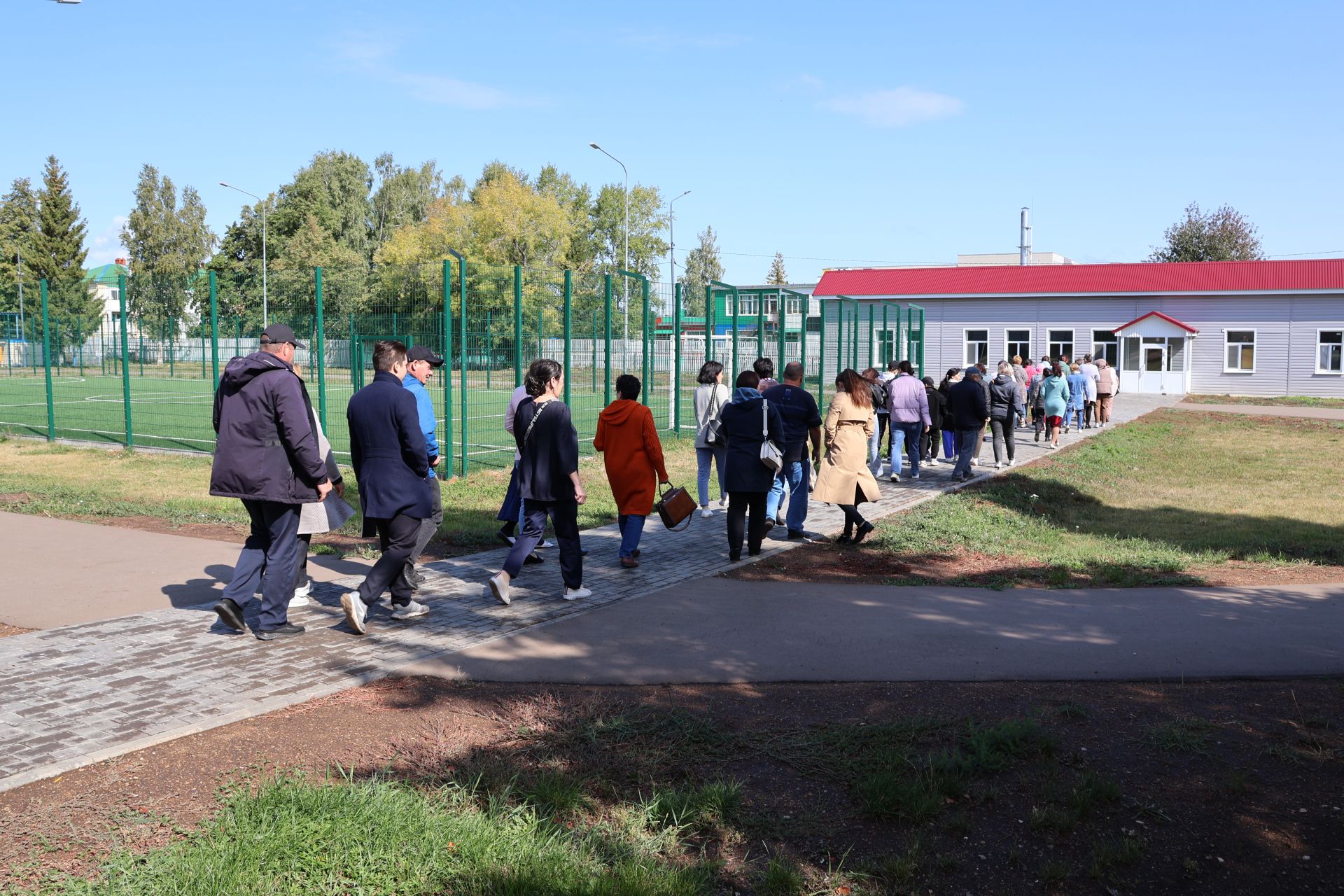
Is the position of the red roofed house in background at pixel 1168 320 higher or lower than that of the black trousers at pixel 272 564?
higher

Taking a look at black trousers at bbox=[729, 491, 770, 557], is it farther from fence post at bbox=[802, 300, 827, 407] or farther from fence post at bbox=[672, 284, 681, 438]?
fence post at bbox=[802, 300, 827, 407]

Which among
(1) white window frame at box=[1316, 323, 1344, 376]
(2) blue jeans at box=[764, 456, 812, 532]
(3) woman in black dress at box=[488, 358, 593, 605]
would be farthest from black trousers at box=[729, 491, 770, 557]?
(1) white window frame at box=[1316, 323, 1344, 376]

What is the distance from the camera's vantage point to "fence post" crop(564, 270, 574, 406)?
49.5 ft

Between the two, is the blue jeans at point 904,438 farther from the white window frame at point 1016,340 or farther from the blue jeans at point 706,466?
the white window frame at point 1016,340

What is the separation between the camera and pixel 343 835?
386 cm

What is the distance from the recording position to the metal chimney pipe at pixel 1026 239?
64.2 meters

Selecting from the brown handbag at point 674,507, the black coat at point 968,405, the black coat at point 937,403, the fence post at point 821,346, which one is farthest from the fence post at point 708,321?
the brown handbag at point 674,507

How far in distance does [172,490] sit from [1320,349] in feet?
141

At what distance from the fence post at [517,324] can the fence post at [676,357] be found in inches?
165

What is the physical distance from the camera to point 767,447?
9.05 meters

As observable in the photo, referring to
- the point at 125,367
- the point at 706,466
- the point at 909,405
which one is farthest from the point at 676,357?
the point at 125,367

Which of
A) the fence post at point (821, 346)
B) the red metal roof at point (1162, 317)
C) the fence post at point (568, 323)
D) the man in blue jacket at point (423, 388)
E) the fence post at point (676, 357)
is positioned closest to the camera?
the man in blue jacket at point (423, 388)

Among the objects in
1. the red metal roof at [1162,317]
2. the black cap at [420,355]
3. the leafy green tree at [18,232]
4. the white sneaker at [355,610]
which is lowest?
the white sneaker at [355,610]

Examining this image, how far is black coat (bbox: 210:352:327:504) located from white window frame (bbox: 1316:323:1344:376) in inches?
1774
